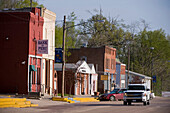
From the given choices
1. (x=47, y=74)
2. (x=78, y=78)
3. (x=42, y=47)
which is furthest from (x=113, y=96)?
(x=42, y=47)

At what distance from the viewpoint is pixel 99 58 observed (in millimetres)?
72625

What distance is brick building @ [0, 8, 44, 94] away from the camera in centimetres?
4291

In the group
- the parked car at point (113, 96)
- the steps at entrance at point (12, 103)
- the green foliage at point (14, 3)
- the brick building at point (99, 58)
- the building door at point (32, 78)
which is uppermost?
the green foliage at point (14, 3)

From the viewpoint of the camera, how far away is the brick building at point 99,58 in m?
72.2

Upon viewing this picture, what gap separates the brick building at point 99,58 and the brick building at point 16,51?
29821mm

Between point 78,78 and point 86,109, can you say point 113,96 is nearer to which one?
point 78,78

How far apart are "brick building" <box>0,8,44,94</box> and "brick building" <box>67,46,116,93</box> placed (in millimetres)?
29821

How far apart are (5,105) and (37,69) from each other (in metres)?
19.4

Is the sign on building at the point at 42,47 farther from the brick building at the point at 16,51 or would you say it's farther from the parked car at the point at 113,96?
the parked car at the point at 113,96

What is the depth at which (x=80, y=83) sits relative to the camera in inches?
2347

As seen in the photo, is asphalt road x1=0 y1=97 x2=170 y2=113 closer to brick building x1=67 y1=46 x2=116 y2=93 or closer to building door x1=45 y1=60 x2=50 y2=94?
building door x1=45 y1=60 x2=50 y2=94

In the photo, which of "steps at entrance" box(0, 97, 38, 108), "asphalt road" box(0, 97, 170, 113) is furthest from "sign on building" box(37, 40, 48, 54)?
"steps at entrance" box(0, 97, 38, 108)

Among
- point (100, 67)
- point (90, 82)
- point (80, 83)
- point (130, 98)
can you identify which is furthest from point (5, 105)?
point (100, 67)

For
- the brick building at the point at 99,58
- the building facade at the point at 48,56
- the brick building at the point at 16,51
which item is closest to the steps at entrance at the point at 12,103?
the brick building at the point at 16,51
